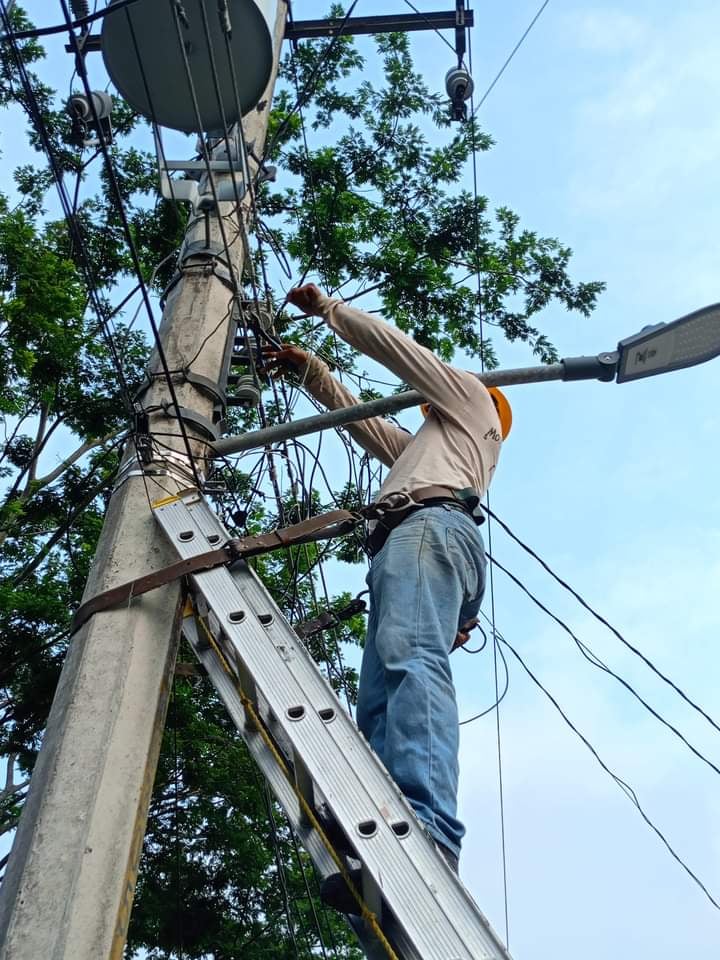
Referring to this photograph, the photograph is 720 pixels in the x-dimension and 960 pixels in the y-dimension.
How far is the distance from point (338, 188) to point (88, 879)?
29.8 ft

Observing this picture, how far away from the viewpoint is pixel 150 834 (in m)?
8.97

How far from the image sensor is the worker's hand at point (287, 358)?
4.86 m

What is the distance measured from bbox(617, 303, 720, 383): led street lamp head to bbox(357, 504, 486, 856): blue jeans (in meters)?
1.05

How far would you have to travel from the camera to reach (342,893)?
2.60 meters

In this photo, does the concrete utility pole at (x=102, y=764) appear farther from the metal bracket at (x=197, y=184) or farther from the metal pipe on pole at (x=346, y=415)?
the metal bracket at (x=197, y=184)

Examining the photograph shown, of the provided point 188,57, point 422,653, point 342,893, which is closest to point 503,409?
point 422,653

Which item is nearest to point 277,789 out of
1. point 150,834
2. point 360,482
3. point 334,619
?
point 334,619

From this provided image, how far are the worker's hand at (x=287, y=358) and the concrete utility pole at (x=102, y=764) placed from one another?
39.9 inches

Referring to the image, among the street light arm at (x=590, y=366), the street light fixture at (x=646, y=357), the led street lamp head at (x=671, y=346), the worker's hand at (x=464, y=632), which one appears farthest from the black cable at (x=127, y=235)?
the led street lamp head at (x=671, y=346)

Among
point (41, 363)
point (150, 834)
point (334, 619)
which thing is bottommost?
point (334, 619)

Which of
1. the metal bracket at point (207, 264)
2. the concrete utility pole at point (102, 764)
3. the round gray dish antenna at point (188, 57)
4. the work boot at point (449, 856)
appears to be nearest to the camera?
the concrete utility pole at point (102, 764)

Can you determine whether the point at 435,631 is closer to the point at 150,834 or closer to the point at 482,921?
the point at 482,921

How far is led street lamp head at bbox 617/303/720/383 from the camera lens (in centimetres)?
429

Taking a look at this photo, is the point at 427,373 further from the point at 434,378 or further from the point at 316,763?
the point at 316,763
